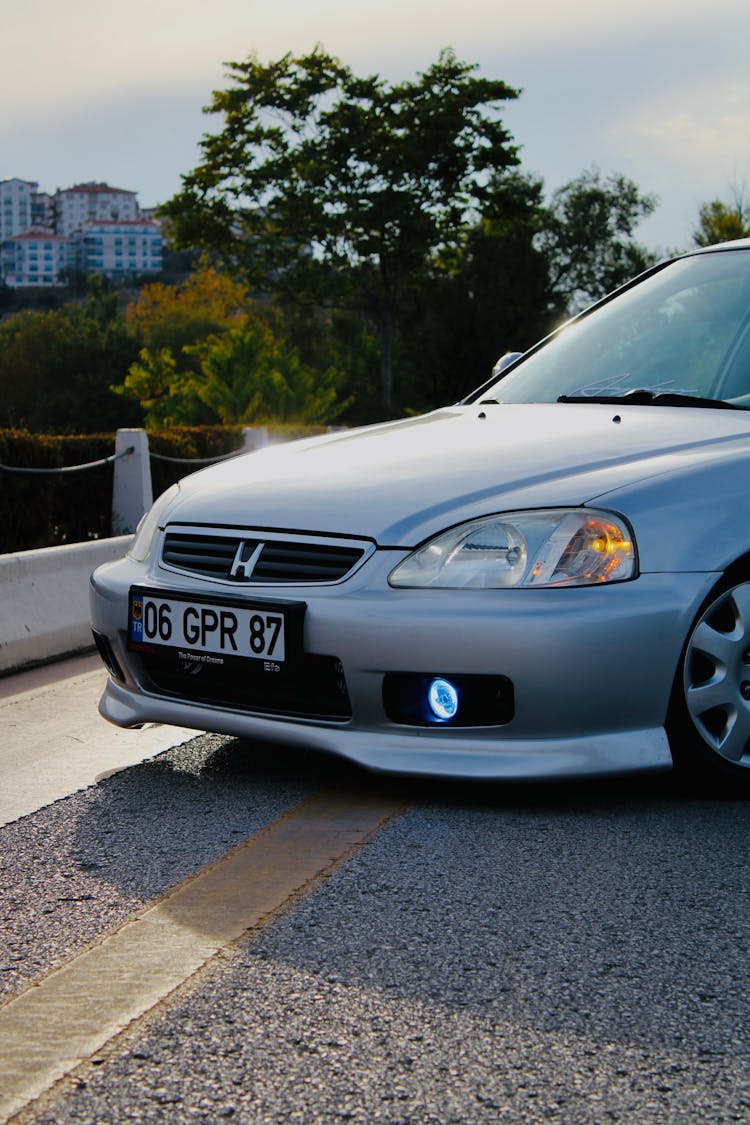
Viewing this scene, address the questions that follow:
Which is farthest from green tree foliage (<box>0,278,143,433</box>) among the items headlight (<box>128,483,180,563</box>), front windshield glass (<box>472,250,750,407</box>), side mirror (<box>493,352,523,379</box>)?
headlight (<box>128,483,180,563</box>)

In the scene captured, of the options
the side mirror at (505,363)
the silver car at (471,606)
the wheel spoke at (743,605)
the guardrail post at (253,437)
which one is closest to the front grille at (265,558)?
the silver car at (471,606)

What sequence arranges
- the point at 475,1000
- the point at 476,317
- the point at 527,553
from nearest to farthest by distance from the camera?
the point at 475,1000, the point at 527,553, the point at 476,317

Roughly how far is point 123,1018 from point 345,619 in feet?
4.64

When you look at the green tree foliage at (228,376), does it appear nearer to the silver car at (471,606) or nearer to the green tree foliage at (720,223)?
the green tree foliage at (720,223)

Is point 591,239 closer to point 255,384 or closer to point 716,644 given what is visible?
point 255,384

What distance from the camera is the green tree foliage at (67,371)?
86750 millimetres

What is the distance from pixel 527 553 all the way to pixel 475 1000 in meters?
1.40

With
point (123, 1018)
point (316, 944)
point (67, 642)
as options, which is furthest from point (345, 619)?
point (67, 642)

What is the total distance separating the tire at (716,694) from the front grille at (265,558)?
0.90 metres

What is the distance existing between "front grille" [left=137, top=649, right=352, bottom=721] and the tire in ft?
2.83

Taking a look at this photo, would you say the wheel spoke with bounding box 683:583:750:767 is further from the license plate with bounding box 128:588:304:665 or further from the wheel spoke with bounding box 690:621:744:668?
the license plate with bounding box 128:588:304:665

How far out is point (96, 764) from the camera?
438cm

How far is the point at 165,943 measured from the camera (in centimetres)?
281

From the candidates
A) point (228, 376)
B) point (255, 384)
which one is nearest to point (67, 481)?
point (255, 384)
